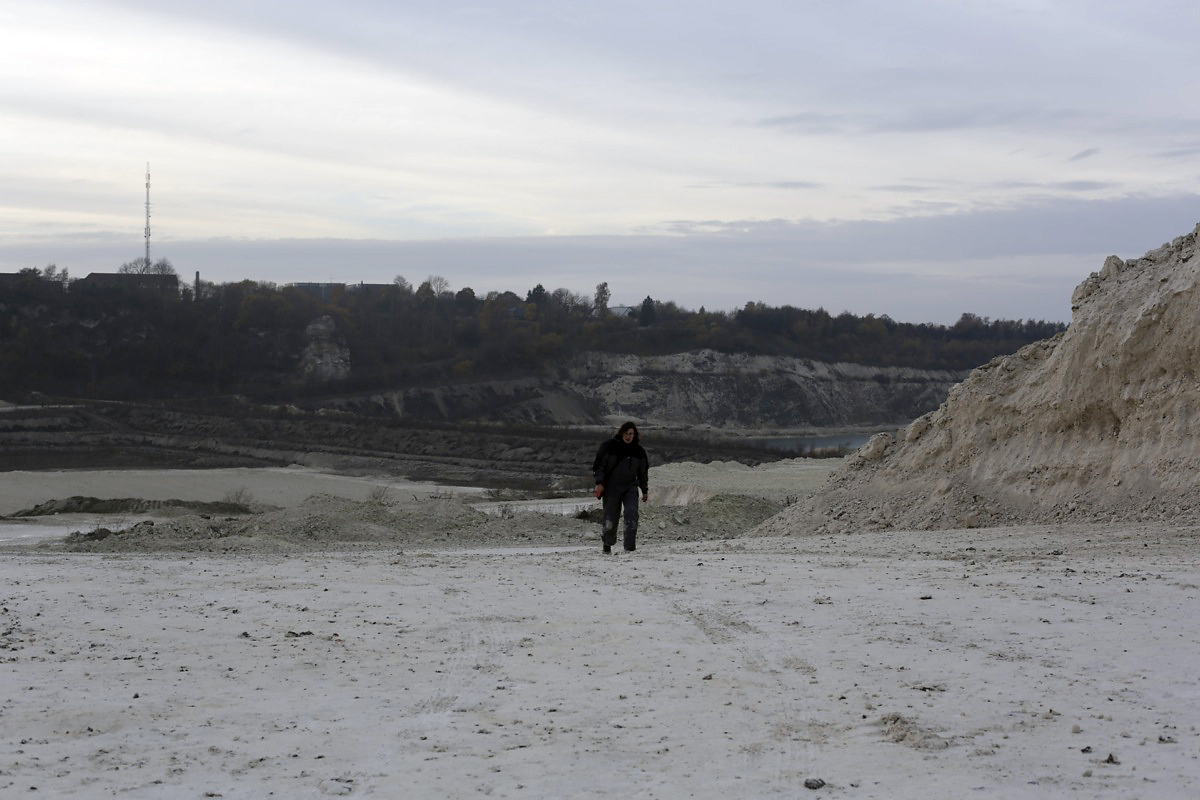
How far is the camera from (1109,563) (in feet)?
33.6

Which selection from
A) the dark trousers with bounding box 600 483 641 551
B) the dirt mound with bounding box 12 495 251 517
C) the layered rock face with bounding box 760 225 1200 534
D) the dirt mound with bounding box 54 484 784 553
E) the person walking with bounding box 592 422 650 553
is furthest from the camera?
the dirt mound with bounding box 12 495 251 517

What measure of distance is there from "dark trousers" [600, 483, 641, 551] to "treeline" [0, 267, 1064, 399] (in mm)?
71895

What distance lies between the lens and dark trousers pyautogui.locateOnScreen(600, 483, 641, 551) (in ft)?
43.3

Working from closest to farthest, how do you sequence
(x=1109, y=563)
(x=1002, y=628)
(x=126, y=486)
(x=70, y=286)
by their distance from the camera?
(x=1002, y=628) → (x=1109, y=563) → (x=126, y=486) → (x=70, y=286)

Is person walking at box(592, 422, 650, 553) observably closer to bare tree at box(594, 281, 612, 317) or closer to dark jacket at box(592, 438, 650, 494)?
dark jacket at box(592, 438, 650, 494)

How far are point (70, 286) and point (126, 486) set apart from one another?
213 ft

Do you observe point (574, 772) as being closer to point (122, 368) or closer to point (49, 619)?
point (49, 619)

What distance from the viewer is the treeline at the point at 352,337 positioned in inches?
3410

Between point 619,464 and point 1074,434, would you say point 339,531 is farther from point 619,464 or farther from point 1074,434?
point 1074,434

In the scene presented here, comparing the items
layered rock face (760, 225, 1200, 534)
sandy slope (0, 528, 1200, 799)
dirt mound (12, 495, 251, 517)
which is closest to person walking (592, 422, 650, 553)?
sandy slope (0, 528, 1200, 799)

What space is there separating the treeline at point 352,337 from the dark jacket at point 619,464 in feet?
237

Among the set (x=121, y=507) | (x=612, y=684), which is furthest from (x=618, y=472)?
(x=121, y=507)

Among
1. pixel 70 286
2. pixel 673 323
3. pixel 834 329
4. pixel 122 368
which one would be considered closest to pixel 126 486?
pixel 122 368

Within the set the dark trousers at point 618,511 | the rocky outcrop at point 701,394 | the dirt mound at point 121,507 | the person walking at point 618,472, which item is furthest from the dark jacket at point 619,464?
the rocky outcrop at point 701,394
